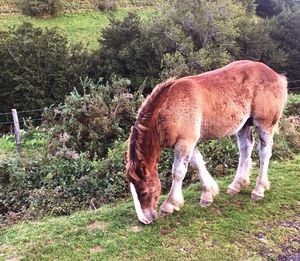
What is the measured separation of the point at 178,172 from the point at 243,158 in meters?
1.38

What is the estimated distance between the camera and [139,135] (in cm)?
471

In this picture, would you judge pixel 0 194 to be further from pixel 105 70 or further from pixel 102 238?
pixel 105 70

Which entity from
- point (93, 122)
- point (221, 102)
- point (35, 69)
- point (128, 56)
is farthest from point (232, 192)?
point (128, 56)

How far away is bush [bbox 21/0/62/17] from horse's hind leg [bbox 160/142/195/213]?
30312mm

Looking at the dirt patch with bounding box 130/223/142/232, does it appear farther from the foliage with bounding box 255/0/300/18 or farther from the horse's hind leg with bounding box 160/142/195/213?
the foliage with bounding box 255/0/300/18

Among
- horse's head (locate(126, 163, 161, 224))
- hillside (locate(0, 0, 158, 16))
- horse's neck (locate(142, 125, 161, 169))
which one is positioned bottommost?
horse's head (locate(126, 163, 161, 224))

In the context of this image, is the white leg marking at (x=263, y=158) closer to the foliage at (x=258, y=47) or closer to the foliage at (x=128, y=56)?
the foliage at (x=128, y=56)

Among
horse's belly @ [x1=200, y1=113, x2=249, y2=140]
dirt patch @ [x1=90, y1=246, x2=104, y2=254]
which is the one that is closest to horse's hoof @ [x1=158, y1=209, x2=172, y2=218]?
dirt patch @ [x1=90, y1=246, x2=104, y2=254]

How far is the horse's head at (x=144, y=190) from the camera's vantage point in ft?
15.2

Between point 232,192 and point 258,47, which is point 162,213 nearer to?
point 232,192

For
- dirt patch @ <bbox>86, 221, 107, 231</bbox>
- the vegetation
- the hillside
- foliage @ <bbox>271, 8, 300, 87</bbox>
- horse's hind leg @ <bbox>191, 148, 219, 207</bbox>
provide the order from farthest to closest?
the hillside → foliage @ <bbox>271, 8, 300, 87</bbox> → the vegetation → horse's hind leg @ <bbox>191, 148, 219, 207</bbox> → dirt patch @ <bbox>86, 221, 107, 231</bbox>

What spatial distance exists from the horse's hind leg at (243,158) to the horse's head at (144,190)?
159cm

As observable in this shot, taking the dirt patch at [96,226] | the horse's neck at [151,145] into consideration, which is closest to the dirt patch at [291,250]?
the horse's neck at [151,145]

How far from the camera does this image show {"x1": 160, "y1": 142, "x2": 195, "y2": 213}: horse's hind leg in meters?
4.84
